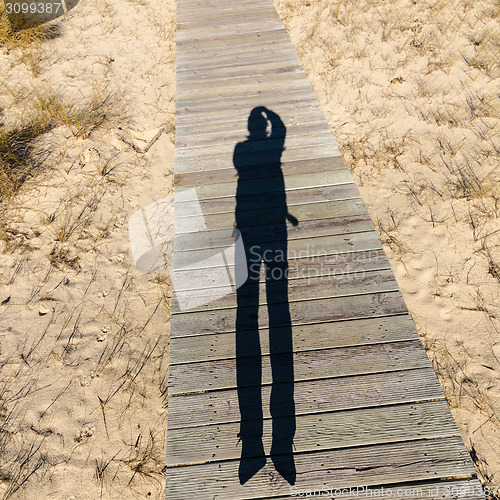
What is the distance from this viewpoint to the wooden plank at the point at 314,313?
317 centimetres

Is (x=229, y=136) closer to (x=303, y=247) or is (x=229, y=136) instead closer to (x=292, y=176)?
(x=292, y=176)

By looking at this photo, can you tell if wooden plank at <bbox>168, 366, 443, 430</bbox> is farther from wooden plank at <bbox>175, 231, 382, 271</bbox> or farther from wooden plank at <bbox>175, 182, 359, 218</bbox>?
wooden plank at <bbox>175, 182, 359, 218</bbox>

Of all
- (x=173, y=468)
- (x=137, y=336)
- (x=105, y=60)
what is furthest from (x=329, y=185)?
(x=105, y=60)

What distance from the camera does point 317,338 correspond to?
3.06m

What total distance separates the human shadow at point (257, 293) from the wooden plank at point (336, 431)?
0.09m

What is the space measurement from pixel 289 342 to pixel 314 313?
0.39m

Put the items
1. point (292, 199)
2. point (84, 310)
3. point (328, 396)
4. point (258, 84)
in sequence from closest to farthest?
1. point (328, 396)
2. point (84, 310)
3. point (292, 199)
4. point (258, 84)

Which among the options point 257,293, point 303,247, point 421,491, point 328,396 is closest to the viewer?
point 421,491

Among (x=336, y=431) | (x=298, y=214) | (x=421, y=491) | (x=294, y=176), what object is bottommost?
(x=421, y=491)

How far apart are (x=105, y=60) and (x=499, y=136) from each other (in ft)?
25.7

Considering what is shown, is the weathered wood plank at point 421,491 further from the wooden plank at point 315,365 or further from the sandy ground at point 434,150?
the wooden plank at point 315,365

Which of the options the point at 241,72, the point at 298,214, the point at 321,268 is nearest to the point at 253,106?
the point at 241,72

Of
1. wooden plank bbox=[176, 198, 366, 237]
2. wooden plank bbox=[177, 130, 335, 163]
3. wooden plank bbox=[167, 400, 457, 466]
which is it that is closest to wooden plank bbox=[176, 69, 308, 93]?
wooden plank bbox=[177, 130, 335, 163]

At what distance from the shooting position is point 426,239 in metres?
4.23
